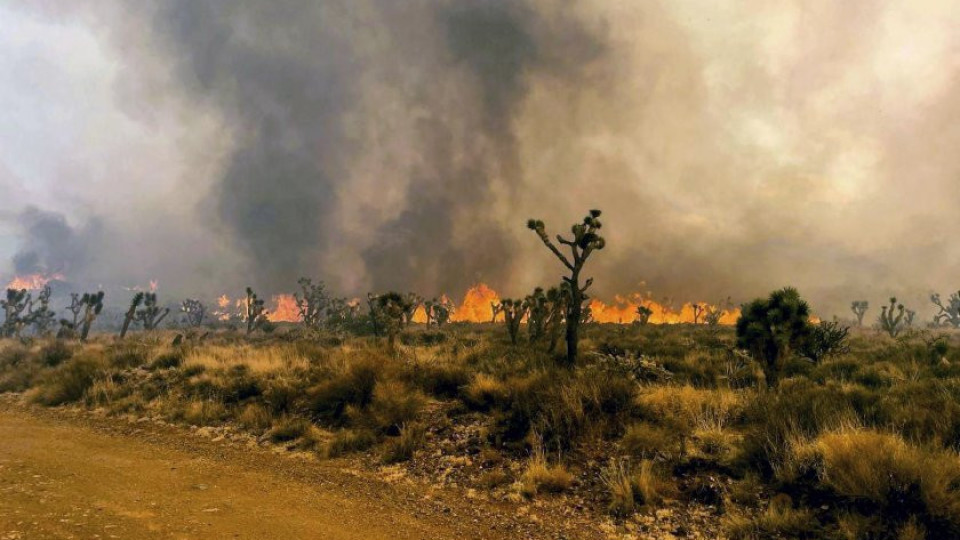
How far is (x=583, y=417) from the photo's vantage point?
9.28m

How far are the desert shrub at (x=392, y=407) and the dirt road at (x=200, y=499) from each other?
5.81ft

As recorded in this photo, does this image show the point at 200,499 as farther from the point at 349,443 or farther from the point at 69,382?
the point at 69,382

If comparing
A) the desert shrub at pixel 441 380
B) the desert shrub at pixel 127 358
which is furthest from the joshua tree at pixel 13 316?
the desert shrub at pixel 441 380

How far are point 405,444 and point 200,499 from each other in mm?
3698

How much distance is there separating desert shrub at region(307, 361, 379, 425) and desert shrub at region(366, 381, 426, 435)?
46cm

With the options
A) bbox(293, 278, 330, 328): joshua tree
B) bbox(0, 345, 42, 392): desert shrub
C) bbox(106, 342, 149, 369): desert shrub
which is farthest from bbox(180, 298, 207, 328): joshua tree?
bbox(106, 342, 149, 369): desert shrub

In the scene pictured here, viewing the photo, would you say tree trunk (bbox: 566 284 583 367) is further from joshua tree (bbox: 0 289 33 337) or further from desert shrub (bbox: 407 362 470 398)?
joshua tree (bbox: 0 289 33 337)

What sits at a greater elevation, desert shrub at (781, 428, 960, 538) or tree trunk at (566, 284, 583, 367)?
tree trunk at (566, 284, 583, 367)

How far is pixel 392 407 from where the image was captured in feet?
36.0

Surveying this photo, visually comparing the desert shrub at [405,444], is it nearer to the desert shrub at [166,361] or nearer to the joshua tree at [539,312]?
the desert shrub at [166,361]

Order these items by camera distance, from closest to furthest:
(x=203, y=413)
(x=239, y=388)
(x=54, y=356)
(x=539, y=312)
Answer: (x=203, y=413), (x=239, y=388), (x=54, y=356), (x=539, y=312)

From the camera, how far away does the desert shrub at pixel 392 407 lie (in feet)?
34.7

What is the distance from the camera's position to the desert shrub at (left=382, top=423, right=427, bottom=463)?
9.26 meters

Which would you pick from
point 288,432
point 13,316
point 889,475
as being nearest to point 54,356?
point 288,432
